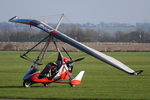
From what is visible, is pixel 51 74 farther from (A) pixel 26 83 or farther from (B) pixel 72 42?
(B) pixel 72 42

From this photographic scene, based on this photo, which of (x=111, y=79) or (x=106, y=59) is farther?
(x=111, y=79)

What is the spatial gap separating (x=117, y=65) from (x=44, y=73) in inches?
192

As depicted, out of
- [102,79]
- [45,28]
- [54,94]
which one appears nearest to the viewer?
[54,94]

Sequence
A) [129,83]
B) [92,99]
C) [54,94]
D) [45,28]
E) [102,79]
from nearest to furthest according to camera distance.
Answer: [92,99]
[54,94]
[45,28]
[129,83]
[102,79]

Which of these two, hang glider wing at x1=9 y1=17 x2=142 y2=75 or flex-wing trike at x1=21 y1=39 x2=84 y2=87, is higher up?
hang glider wing at x1=9 y1=17 x2=142 y2=75

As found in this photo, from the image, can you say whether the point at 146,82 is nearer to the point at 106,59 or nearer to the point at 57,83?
the point at 57,83

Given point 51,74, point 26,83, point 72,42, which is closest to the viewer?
point 72,42

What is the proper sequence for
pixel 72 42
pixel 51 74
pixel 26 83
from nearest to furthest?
pixel 72 42, pixel 26 83, pixel 51 74

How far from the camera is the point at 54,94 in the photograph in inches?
939

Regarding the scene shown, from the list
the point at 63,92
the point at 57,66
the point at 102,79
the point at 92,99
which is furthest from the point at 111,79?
the point at 92,99

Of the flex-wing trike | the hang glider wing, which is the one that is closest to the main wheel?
the flex-wing trike

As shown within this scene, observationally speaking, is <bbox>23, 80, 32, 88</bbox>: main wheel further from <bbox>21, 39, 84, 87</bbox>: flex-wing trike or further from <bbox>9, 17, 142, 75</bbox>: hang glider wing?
<bbox>9, 17, 142, 75</bbox>: hang glider wing

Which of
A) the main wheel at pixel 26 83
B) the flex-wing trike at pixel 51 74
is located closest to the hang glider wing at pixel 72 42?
the flex-wing trike at pixel 51 74

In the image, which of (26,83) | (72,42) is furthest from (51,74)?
(72,42)
